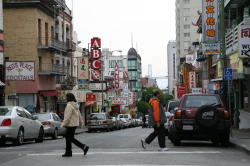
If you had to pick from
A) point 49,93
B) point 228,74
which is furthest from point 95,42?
point 228,74

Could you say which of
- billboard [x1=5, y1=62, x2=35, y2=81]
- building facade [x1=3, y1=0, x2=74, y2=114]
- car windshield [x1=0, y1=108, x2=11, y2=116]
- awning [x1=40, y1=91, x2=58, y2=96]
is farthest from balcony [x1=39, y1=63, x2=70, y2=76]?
car windshield [x1=0, y1=108, x2=11, y2=116]

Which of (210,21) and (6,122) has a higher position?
(210,21)

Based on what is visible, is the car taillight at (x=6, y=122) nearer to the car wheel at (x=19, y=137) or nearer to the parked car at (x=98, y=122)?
the car wheel at (x=19, y=137)

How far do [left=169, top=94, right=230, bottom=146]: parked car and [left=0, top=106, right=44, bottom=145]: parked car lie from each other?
643cm

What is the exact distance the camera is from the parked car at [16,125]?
21.2 meters

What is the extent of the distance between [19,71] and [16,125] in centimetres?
1437

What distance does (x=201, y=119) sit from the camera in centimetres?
1725

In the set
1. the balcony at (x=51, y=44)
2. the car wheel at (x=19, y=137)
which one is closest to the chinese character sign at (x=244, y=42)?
the car wheel at (x=19, y=137)

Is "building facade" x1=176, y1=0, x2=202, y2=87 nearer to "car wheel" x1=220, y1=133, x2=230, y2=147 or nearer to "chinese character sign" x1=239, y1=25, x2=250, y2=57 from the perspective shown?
"chinese character sign" x1=239, y1=25, x2=250, y2=57

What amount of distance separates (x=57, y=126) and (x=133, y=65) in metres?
147

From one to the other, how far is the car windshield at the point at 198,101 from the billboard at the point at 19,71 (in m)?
19.0

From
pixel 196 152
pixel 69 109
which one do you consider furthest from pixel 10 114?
pixel 196 152

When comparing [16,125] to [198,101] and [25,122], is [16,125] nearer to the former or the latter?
[25,122]

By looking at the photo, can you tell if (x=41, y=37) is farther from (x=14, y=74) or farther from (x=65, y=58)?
(x=14, y=74)
